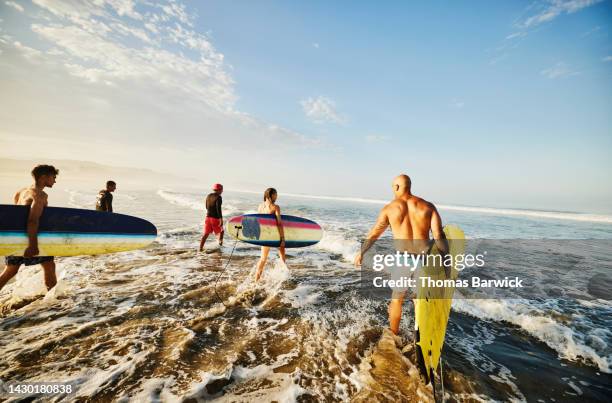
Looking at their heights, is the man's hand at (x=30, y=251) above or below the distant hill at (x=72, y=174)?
below

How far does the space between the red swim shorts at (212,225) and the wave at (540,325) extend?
6689 mm

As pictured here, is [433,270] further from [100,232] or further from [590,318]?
[100,232]

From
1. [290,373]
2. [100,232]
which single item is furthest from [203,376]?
[100,232]

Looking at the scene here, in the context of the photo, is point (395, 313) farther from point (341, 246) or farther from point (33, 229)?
point (341, 246)

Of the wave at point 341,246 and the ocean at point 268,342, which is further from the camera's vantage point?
the wave at point 341,246

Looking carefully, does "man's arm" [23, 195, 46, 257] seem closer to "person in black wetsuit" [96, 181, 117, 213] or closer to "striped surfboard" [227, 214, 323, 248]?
"person in black wetsuit" [96, 181, 117, 213]

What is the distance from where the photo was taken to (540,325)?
4.25m

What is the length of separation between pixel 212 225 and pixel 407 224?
20.5 ft

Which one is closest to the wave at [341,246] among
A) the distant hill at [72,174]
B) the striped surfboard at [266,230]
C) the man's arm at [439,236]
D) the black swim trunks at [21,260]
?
the striped surfboard at [266,230]

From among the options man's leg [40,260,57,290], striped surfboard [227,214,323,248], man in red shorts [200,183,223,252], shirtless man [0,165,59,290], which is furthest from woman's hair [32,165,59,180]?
A: man in red shorts [200,183,223,252]

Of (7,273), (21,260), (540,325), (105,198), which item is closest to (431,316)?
(540,325)

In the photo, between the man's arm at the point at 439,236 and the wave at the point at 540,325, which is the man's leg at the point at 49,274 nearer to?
the man's arm at the point at 439,236

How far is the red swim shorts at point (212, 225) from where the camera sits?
7742 mm

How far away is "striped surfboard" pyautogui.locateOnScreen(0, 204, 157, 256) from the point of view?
3.84 m
